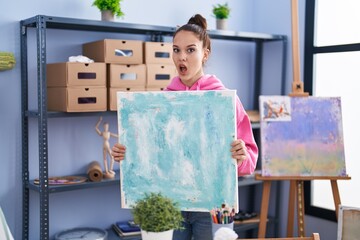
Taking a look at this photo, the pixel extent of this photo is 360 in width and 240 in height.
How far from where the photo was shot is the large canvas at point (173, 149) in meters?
1.64

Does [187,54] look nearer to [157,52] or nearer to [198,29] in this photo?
[198,29]

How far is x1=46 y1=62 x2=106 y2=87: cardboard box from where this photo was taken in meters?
2.50

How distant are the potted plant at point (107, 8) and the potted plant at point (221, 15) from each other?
2.73 feet

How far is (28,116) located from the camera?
8.66 feet

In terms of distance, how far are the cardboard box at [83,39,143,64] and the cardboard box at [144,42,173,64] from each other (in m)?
0.04

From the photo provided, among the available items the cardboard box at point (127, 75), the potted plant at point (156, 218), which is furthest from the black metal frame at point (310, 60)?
the potted plant at point (156, 218)

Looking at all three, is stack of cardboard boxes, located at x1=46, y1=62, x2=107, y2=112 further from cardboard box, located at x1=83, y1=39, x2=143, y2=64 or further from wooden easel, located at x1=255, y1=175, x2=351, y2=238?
wooden easel, located at x1=255, y1=175, x2=351, y2=238

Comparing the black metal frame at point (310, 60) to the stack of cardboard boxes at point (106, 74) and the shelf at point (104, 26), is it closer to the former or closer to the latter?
the shelf at point (104, 26)

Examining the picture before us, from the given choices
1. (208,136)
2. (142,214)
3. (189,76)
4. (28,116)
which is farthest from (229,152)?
(28,116)

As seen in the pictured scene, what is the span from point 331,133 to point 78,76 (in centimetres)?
155

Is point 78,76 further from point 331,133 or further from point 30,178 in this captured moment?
point 331,133

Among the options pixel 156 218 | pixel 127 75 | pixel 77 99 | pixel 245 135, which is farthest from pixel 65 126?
pixel 156 218

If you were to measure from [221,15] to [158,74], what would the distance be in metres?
0.76

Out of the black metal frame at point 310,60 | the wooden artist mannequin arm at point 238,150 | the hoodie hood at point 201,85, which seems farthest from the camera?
the black metal frame at point 310,60
